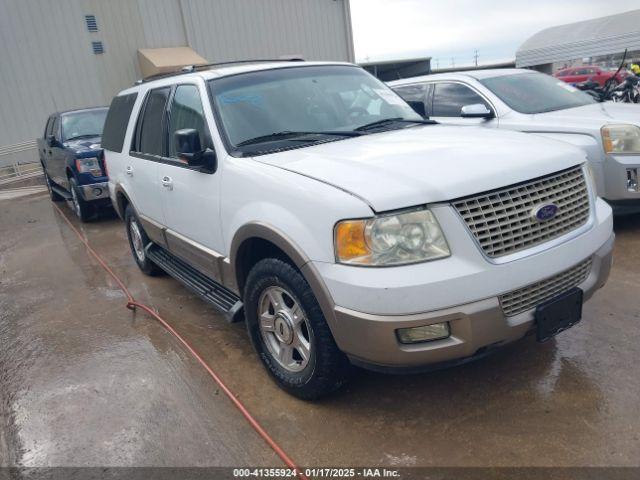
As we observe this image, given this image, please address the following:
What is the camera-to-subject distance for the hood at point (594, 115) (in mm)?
5004

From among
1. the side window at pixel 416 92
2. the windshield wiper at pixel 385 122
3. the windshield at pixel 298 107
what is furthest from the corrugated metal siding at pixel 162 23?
the windshield wiper at pixel 385 122

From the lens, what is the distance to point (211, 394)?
10.3ft

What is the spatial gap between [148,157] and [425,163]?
269cm

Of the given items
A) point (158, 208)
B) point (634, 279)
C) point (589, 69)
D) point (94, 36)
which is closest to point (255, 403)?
point (158, 208)

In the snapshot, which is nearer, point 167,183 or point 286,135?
point 286,135

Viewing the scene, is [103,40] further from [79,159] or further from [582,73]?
[582,73]

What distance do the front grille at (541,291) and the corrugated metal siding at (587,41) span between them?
2039cm

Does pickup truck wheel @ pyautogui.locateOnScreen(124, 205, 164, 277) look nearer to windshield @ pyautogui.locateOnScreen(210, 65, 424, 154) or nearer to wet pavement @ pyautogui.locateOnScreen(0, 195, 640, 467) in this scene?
wet pavement @ pyautogui.locateOnScreen(0, 195, 640, 467)

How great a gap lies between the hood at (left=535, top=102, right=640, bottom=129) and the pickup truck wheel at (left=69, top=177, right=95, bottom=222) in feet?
22.3

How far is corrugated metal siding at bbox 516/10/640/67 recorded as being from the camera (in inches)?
764

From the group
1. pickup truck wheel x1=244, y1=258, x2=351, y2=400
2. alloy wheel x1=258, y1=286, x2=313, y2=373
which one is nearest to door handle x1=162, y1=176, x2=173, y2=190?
pickup truck wheel x1=244, y1=258, x2=351, y2=400

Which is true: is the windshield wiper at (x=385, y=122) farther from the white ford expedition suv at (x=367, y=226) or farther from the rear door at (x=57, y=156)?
the rear door at (x=57, y=156)

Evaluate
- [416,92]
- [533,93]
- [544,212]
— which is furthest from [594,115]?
[544,212]

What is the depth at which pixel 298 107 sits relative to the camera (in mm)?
3504
